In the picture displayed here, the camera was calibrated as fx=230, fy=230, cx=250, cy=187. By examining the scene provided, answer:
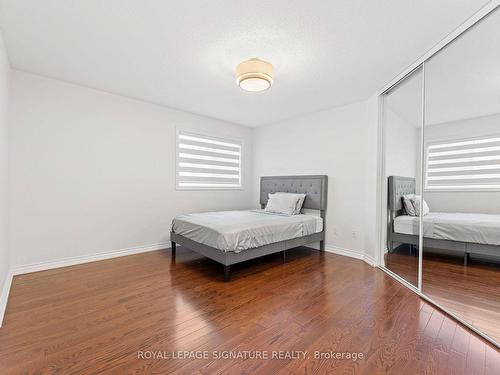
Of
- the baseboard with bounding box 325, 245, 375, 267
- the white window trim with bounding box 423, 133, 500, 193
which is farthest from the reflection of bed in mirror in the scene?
the baseboard with bounding box 325, 245, 375, 267

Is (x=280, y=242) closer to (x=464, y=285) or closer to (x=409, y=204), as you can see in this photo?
(x=409, y=204)

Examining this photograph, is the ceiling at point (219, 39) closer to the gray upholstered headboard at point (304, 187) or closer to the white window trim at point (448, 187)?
the white window trim at point (448, 187)

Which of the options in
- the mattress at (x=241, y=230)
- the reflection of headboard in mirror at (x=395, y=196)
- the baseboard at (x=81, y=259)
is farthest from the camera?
the baseboard at (x=81, y=259)

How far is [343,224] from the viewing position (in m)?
3.83

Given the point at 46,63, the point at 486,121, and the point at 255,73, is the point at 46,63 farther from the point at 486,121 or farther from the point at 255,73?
the point at 486,121

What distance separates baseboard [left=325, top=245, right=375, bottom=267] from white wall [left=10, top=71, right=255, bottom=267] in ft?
8.84

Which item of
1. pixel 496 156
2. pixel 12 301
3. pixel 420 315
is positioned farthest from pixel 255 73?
pixel 12 301

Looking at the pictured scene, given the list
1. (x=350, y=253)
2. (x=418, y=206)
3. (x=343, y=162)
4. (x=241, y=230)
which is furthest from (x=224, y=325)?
(x=343, y=162)

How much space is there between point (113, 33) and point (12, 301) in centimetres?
266

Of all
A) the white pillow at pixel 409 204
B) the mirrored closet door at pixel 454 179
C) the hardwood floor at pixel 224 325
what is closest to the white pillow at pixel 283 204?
the hardwood floor at pixel 224 325

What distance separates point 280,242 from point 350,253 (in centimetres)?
130

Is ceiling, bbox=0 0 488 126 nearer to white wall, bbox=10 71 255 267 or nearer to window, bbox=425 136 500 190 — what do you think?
white wall, bbox=10 71 255 267

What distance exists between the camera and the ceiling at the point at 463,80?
1.72 m

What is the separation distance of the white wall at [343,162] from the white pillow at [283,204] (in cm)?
61
